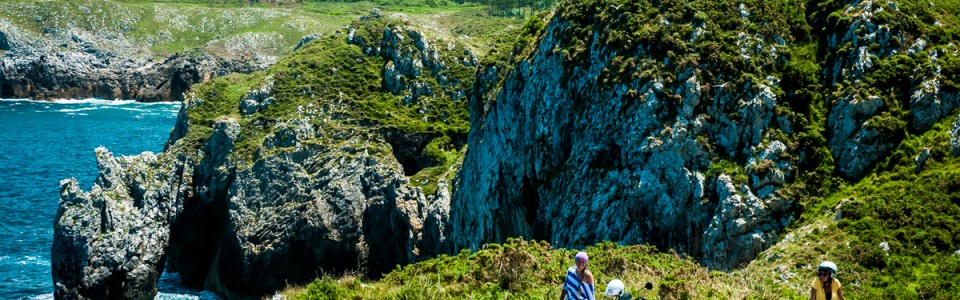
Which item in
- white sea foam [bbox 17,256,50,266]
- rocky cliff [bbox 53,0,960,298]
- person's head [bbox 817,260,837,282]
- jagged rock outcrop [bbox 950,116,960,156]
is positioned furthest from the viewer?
white sea foam [bbox 17,256,50,266]

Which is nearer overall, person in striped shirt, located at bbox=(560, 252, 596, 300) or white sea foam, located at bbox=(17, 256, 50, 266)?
person in striped shirt, located at bbox=(560, 252, 596, 300)

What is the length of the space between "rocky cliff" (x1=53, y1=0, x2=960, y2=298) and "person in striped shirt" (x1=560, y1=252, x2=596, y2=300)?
697 inches

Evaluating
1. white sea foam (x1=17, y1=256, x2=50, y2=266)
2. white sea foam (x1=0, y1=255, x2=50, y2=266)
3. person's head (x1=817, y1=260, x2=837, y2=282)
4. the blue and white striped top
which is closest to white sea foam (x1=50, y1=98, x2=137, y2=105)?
white sea foam (x1=0, y1=255, x2=50, y2=266)

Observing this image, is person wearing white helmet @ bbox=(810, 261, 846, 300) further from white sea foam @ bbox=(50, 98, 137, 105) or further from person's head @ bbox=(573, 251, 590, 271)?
white sea foam @ bbox=(50, 98, 137, 105)

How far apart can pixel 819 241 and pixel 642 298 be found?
13.2 metres

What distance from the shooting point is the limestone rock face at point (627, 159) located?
116ft

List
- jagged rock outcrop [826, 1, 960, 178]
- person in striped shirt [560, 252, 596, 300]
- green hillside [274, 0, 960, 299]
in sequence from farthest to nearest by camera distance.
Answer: jagged rock outcrop [826, 1, 960, 178] → green hillside [274, 0, 960, 299] → person in striped shirt [560, 252, 596, 300]

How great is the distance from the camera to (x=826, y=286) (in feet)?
57.8

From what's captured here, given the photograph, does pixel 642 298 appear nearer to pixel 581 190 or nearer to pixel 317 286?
pixel 317 286

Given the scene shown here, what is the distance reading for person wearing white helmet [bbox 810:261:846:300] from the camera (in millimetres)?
17266

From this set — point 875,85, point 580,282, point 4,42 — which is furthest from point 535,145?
point 4,42

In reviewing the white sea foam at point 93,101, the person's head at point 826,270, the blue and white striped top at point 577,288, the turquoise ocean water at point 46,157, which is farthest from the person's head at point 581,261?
the white sea foam at point 93,101

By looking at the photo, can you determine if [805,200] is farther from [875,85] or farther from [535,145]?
[535,145]

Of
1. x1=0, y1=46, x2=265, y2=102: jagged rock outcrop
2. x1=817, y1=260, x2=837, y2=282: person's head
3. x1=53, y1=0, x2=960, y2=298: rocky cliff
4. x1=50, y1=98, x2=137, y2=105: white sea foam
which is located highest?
x1=817, y1=260, x2=837, y2=282: person's head
